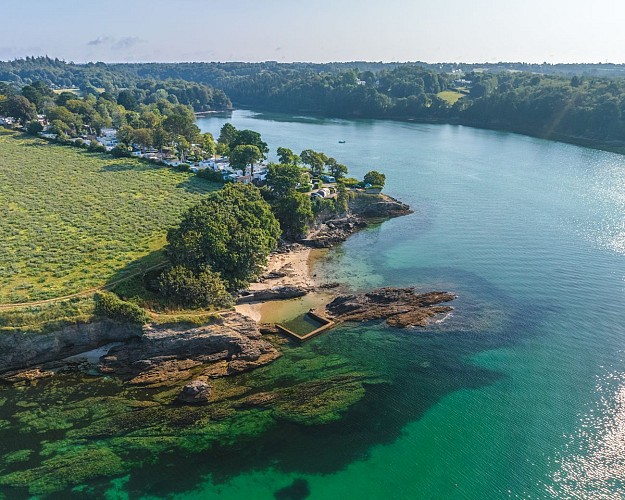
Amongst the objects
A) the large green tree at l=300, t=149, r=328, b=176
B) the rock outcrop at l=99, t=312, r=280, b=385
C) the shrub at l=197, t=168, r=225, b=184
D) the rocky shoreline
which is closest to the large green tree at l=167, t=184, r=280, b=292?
the rocky shoreline

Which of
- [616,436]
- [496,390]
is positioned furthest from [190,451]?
[616,436]

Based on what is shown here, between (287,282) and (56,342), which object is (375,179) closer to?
(287,282)

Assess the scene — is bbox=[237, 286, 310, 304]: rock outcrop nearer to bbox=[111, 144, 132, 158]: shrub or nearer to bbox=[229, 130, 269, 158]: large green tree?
bbox=[229, 130, 269, 158]: large green tree

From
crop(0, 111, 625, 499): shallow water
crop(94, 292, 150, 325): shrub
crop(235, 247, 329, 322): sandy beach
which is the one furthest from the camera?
crop(235, 247, 329, 322): sandy beach

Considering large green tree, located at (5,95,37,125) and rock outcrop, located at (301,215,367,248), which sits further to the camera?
large green tree, located at (5,95,37,125)

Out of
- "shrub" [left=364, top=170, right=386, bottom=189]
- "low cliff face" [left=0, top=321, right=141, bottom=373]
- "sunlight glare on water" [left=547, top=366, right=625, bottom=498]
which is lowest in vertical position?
"sunlight glare on water" [left=547, top=366, right=625, bottom=498]

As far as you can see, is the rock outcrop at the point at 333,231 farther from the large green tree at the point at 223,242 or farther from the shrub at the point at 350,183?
the large green tree at the point at 223,242

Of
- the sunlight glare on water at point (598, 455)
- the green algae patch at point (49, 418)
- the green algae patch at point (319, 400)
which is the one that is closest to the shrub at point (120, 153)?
the green algae patch at point (49, 418)
